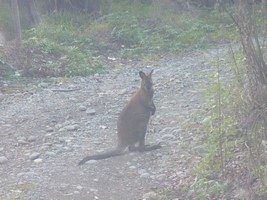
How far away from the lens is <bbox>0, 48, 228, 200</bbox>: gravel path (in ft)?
24.0

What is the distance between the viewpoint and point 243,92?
7164mm

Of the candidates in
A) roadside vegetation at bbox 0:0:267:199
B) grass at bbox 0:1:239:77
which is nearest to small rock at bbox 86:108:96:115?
roadside vegetation at bbox 0:0:267:199

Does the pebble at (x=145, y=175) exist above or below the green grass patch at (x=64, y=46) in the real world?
above

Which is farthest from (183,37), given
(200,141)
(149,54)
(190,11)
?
(200,141)

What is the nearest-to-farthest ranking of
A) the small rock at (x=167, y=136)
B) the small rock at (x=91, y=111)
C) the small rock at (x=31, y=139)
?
the small rock at (x=167, y=136) → the small rock at (x=31, y=139) → the small rock at (x=91, y=111)

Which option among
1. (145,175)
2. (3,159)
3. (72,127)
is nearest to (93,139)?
(72,127)

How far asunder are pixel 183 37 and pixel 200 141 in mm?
7582

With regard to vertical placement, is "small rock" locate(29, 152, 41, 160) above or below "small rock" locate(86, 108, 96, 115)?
above

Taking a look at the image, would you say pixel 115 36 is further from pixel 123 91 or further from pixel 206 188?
pixel 206 188

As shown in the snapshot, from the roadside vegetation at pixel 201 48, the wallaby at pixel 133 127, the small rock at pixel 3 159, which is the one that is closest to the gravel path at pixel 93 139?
the small rock at pixel 3 159

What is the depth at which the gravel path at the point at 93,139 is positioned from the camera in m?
7.31

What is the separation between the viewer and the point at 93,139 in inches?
356

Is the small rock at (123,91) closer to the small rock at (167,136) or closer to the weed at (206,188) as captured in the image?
the small rock at (167,136)

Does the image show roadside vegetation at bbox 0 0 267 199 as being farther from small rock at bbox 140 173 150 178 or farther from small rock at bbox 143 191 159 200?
small rock at bbox 140 173 150 178
